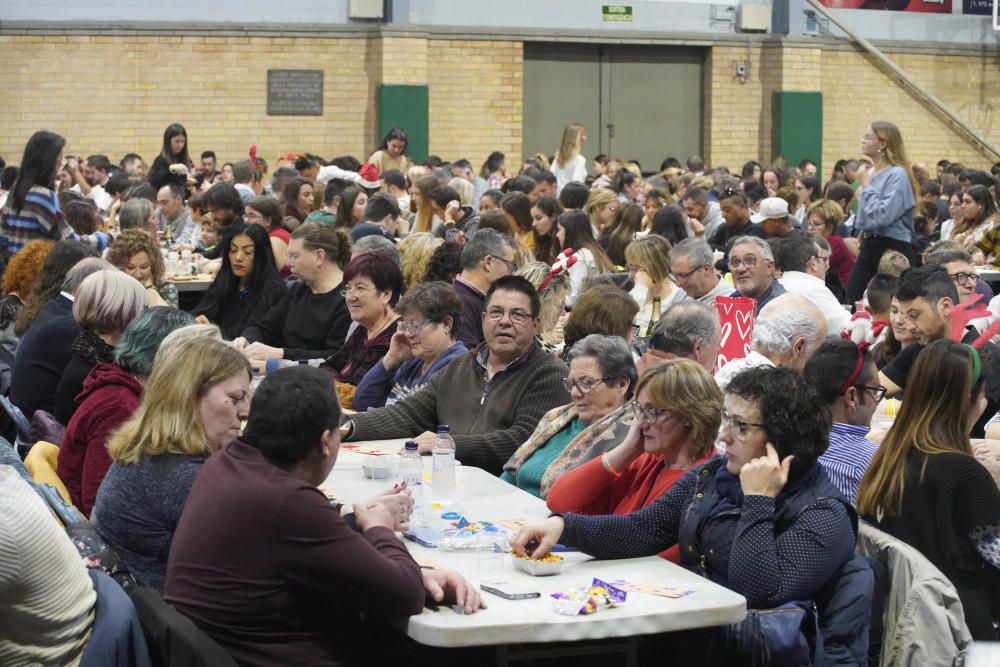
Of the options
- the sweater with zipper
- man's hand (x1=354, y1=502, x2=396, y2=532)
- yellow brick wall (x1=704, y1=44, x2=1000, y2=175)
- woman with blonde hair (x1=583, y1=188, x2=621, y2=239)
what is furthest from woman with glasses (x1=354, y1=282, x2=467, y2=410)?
yellow brick wall (x1=704, y1=44, x2=1000, y2=175)

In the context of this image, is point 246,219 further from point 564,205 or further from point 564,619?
point 564,619

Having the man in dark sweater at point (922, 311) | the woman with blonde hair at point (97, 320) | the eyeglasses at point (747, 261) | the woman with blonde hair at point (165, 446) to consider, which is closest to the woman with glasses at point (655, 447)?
the woman with blonde hair at point (165, 446)

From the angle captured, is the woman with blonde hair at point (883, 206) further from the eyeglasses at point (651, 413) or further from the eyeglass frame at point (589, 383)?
the eyeglasses at point (651, 413)

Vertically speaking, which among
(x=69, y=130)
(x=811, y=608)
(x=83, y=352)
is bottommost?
(x=811, y=608)

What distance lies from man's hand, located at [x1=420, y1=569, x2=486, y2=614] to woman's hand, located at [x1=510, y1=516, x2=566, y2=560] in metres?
0.34

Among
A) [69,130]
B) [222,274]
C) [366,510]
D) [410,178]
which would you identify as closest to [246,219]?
[222,274]

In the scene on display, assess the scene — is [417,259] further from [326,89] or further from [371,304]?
[326,89]

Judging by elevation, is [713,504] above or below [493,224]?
below

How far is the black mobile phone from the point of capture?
3252 mm

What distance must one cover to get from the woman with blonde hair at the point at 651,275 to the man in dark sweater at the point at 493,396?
7.24 ft

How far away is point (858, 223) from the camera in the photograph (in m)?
9.85

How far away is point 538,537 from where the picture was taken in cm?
360

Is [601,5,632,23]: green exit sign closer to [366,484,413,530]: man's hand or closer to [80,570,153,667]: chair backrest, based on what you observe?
[366,484,413,530]: man's hand

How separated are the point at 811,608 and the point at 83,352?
307 cm
